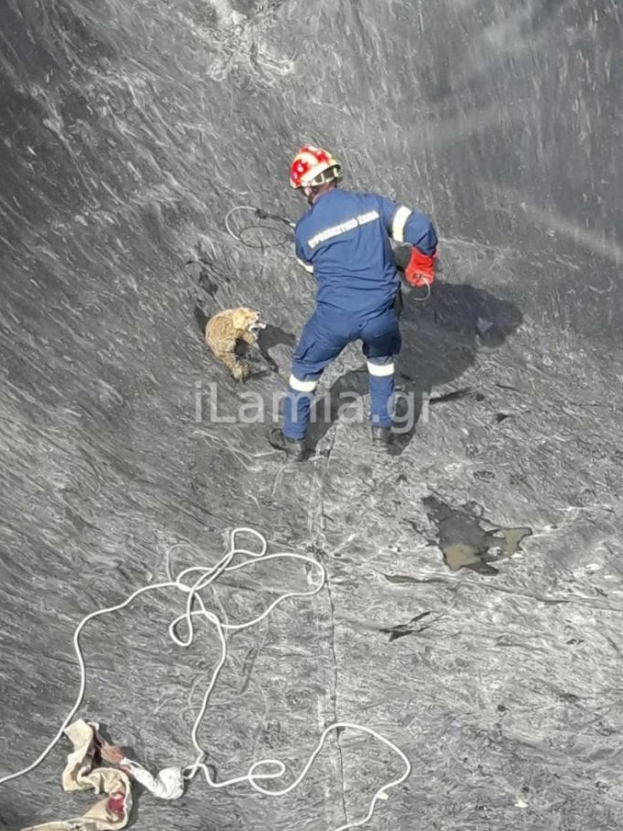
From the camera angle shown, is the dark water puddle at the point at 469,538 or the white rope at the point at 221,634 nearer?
the white rope at the point at 221,634

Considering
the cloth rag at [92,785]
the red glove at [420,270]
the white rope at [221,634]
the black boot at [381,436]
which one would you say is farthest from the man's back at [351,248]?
the cloth rag at [92,785]

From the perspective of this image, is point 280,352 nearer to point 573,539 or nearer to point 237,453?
point 237,453

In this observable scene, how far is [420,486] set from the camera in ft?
A: 19.3

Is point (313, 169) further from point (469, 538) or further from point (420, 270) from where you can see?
point (469, 538)

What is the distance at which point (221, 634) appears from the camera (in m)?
4.94

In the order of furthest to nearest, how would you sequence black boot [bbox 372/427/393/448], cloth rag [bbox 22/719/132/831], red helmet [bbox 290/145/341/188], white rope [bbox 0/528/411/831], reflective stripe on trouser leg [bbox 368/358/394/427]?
black boot [bbox 372/427/393/448] < reflective stripe on trouser leg [bbox 368/358/394/427] < red helmet [bbox 290/145/341/188] < white rope [bbox 0/528/411/831] < cloth rag [bbox 22/719/132/831]

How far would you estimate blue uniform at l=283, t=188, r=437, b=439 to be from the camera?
518 centimetres

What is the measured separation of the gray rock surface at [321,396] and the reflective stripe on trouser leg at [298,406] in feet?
0.88

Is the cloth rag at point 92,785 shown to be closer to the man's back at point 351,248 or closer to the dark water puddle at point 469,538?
the dark water puddle at point 469,538

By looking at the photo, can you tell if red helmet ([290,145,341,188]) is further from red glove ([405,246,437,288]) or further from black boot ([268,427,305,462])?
black boot ([268,427,305,462])

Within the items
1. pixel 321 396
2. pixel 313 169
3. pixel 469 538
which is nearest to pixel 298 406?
pixel 321 396

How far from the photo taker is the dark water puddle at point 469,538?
541cm

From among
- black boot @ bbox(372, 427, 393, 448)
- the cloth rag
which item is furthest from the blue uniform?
the cloth rag

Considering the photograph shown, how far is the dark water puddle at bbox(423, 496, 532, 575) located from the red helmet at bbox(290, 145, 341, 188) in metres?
2.16
